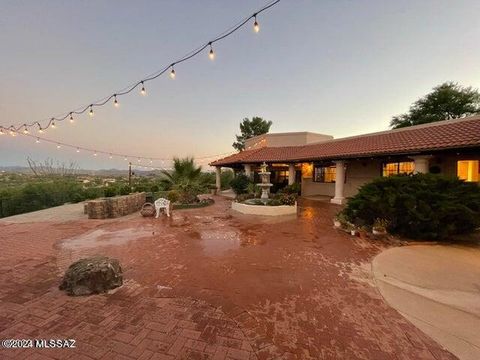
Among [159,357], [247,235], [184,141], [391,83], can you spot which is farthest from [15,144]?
[391,83]

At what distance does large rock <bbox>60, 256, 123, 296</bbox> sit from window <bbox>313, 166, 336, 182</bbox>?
1608 cm

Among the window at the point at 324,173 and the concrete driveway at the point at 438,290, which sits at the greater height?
the window at the point at 324,173

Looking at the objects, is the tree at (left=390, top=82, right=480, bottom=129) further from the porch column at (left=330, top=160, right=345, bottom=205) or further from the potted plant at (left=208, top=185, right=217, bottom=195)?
the potted plant at (left=208, top=185, right=217, bottom=195)

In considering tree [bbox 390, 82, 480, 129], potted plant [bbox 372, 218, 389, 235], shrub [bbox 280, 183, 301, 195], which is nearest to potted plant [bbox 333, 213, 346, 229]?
potted plant [bbox 372, 218, 389, 235]

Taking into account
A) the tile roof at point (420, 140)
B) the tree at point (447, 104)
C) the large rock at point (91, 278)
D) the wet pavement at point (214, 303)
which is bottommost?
the wet pavement at point (214, 303)

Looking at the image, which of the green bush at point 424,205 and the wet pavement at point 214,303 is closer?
the wet pavement at point 214,303

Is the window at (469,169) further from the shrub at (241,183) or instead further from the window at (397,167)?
the shrub at (241,183)

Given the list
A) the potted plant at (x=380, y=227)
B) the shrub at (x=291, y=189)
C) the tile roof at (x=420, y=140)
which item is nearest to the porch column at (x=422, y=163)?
the tile roof at (x=420, y=140)

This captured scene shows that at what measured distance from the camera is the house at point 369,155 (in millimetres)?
9320

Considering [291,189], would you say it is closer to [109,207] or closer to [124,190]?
[109,207]

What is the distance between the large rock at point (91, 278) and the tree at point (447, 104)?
3049 centimetres

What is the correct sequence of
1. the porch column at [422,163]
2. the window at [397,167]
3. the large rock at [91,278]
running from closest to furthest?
the large rock at [91,278], the porch column at [422,163], the window at [397,167]

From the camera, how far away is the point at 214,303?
3543 millimetres

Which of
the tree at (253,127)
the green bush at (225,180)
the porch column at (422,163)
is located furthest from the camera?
the tree at (253,127)
